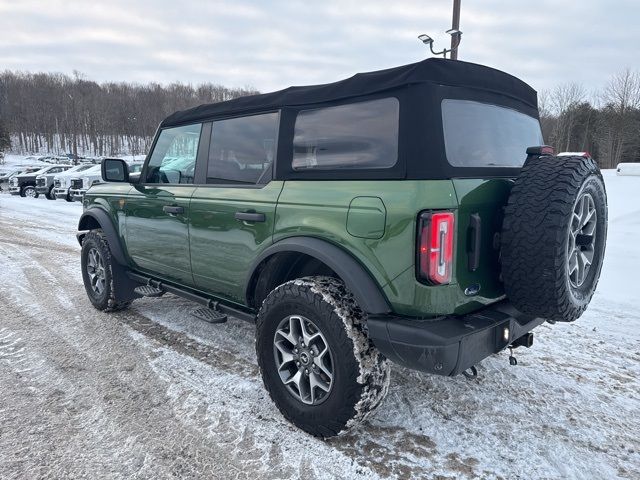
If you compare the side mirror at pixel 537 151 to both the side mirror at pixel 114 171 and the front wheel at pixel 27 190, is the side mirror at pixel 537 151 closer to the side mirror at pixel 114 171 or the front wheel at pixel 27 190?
the side mirror at pixel 114 171

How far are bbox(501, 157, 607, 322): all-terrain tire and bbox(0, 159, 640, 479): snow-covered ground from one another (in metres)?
0.82

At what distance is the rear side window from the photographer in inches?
94.3

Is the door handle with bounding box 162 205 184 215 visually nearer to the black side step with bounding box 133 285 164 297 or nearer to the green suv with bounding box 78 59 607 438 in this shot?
the green suv with bounding box 78 59 607 438

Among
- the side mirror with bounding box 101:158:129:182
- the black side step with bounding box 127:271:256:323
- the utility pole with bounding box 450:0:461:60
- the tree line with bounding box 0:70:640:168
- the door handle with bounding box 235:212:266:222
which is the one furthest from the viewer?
the tree line with bounding box 0:70:640:168

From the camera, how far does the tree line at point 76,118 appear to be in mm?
74750

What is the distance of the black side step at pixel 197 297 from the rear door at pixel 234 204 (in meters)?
0.08

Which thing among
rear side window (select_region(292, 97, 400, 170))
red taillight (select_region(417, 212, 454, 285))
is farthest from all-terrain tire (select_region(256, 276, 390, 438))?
rear side window (select_region(292, 97, 400, 170))

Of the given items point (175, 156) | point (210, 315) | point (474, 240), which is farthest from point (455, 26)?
point (474, 240)

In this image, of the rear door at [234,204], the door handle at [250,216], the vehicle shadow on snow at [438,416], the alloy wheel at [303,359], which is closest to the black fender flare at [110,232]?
the vehicle shadow on snow at [438,416]

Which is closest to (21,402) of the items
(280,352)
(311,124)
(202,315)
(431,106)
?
(202,315)

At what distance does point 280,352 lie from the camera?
2736mm

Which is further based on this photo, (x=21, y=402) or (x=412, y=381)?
(x=412, y=381)

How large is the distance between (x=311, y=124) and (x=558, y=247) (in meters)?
1.57

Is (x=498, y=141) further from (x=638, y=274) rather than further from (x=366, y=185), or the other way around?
(x=638, y=274)
